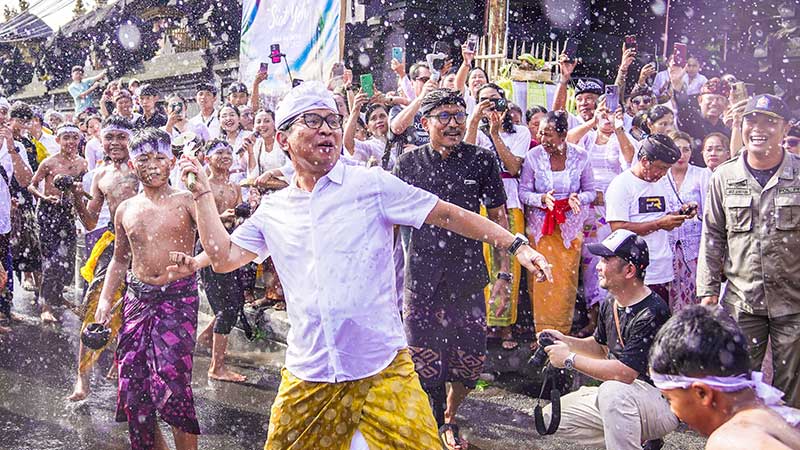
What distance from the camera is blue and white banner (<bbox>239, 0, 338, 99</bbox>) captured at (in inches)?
465

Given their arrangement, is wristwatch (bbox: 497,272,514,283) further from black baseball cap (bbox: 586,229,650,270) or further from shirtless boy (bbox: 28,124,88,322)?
shirtless boy (bbox: 28,124,88,322)

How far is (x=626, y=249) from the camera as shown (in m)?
4.04

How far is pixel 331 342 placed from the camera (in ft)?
10.0

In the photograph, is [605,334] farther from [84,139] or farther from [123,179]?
[84,139]

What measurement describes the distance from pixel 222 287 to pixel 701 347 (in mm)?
5067

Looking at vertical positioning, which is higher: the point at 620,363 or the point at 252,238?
the point at 252,238

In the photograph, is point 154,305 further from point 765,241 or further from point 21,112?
point 21,112

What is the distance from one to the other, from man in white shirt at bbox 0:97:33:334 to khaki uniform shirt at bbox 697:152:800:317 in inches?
258

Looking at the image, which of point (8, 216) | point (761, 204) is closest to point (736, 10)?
point (761, 204)

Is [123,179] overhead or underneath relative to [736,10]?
underneath

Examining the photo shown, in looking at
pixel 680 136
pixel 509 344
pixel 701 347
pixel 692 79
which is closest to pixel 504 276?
pixel 509 344

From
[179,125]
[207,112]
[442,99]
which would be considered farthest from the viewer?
[207,112]

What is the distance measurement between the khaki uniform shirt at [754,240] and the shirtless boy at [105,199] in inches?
163

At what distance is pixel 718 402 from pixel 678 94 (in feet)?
20.2
